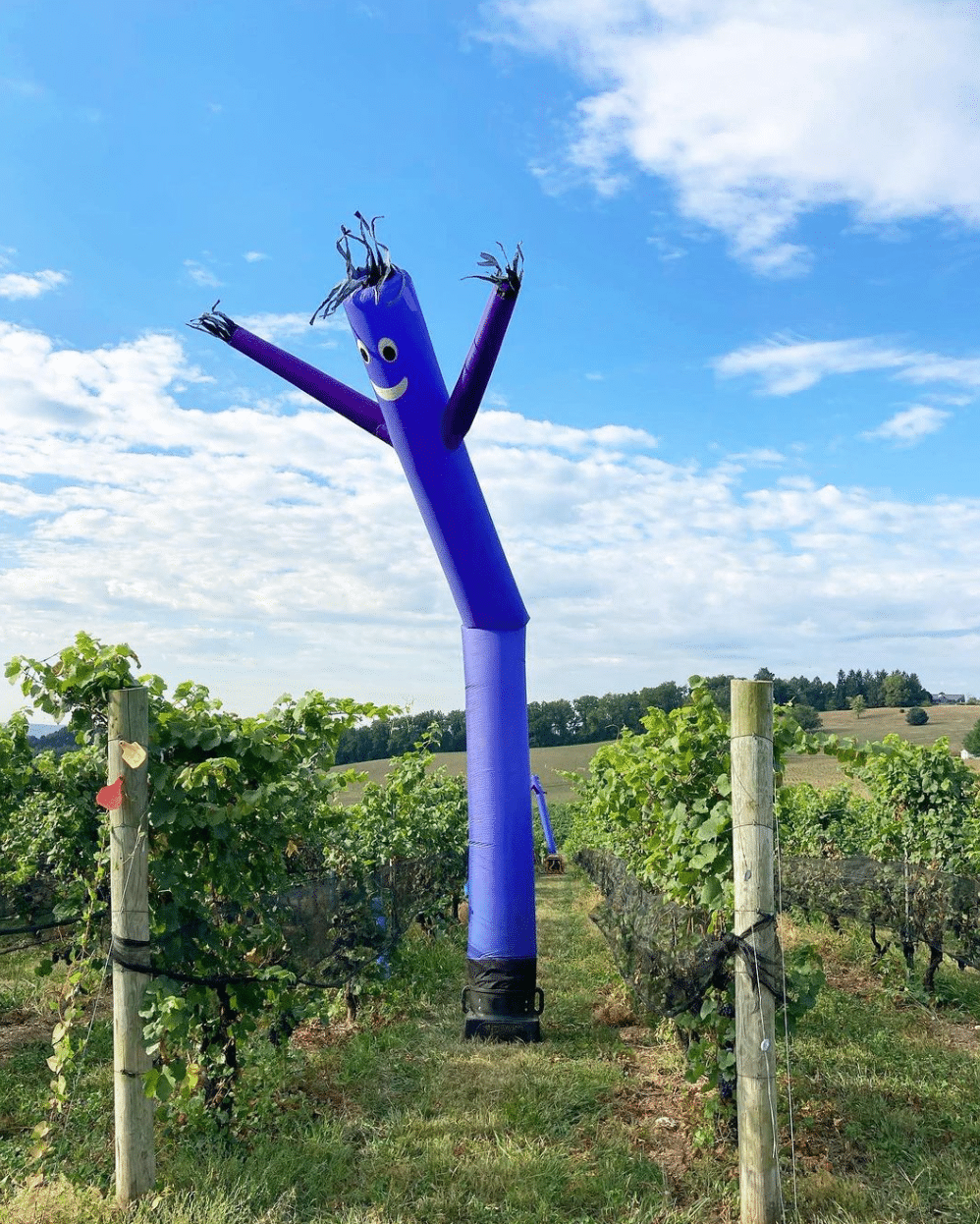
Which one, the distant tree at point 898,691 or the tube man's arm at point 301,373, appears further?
the distant tree at point 898,691

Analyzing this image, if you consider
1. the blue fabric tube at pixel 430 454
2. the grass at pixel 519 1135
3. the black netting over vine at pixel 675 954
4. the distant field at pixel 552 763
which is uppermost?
the blue fabric tube at pixel 430 454

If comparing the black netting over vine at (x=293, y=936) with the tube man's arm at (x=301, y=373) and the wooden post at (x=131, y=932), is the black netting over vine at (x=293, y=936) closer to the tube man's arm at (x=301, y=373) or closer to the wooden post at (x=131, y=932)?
the wooden post at (x=131, y=932)

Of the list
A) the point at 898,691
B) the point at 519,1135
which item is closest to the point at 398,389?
the point at 519,1135

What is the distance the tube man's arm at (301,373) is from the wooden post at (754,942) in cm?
463

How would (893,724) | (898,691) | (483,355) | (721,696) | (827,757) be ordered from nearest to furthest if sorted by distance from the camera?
(483,355)
(721,696)
(827,757)
(893,724)
(898,691)

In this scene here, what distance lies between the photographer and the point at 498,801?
678cm

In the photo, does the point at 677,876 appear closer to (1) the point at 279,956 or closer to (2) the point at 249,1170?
(1) the point at 279,956

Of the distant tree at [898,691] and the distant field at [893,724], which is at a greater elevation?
the distant tree at [898,691]

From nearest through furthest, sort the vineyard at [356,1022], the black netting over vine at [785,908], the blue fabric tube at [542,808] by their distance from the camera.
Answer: the vineyard at [356,1022] < the black netting over vine at [785,908] < the blue fabric tube at [542,808]

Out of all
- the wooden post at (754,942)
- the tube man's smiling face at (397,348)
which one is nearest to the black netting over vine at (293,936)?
the wooden post at (754,942)

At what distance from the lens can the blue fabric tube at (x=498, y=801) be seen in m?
6.74

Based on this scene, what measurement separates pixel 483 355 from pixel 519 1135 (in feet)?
16.2

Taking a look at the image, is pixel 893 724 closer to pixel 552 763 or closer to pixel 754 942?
pixel 552 763

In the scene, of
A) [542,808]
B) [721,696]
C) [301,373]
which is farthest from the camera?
[542,808]
